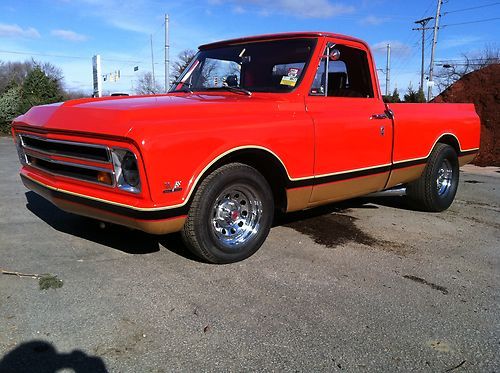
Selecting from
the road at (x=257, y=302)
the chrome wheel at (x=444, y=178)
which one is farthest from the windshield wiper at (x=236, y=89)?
the chrome wheel at (x=444, y=178)

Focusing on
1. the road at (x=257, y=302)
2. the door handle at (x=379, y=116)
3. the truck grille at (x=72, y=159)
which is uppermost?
the door handle at (x=379, y=116)

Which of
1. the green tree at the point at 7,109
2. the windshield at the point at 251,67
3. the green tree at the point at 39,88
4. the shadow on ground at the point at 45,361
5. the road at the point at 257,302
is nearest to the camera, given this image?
the shadow on ground at the point at 45,361

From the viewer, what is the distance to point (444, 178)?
20.3 ft

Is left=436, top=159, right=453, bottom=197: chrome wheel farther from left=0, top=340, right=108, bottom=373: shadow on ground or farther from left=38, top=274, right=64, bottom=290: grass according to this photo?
left=0, top=340, right=108, bottom=373: shadow on ground

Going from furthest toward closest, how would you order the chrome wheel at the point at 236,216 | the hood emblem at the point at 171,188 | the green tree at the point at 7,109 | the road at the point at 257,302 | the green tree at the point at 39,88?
the green tree at the point at 39,88, the green tree at the point at 7,109, the chrome wheel at the point at 236,216, the hood emblem at the point at 171,188, the road at the point at 257,302

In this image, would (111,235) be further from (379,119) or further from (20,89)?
(20,89)

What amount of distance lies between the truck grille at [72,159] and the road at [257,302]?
2.44 ft

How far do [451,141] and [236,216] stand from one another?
3654 mm

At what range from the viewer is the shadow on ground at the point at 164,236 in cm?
424

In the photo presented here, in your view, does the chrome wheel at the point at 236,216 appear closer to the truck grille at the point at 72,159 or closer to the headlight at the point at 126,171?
A: the headlight at the point at 126,171

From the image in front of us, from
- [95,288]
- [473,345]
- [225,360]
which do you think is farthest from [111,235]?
[473,345]

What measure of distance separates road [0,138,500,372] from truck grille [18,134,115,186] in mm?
745

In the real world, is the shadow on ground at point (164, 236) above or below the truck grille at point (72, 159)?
below

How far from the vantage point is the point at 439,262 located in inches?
161
